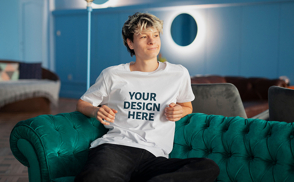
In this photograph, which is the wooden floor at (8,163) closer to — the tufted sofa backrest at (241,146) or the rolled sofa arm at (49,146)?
the rolled sofa arm at (49,146)

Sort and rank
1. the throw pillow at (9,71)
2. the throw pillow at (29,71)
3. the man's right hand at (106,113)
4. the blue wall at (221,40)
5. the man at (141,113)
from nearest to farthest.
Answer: the man at (141,113), the man's right hand at (106,113), the blue wall at (221,40), the throw pillow at (9,71), the throw pillow at (29,71)

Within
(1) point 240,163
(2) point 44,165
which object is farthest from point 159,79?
(2) point 44,165

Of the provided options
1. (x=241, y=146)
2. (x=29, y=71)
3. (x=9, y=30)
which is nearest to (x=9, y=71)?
(x=29, y=71)

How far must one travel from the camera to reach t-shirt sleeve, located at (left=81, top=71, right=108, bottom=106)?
5.16 feet

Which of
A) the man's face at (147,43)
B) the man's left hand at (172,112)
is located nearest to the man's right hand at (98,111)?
the man's left hand at (172,112)

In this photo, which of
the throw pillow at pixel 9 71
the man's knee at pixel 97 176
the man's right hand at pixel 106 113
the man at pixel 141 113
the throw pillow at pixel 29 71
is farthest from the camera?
the throw pillow at pixel 29 71

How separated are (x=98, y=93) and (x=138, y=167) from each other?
468 millimetres

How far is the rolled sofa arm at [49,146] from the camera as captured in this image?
1.40m

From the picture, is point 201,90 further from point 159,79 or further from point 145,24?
point 145,24

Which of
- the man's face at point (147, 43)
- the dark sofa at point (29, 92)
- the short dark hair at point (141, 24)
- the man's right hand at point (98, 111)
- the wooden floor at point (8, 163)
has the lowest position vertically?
the wooden floor at point (8, 163)

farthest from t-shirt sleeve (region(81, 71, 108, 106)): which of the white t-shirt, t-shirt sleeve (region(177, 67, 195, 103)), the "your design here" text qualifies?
t-shirt sleeve (region(177, 67, 195, 103))

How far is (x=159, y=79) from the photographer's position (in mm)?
1572

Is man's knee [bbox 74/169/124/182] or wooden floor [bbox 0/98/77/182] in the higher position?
man's knee [bbox 74/169/124/182]

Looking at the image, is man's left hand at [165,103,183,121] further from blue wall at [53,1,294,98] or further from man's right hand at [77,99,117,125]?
blue wall at [53,1,294,98]
